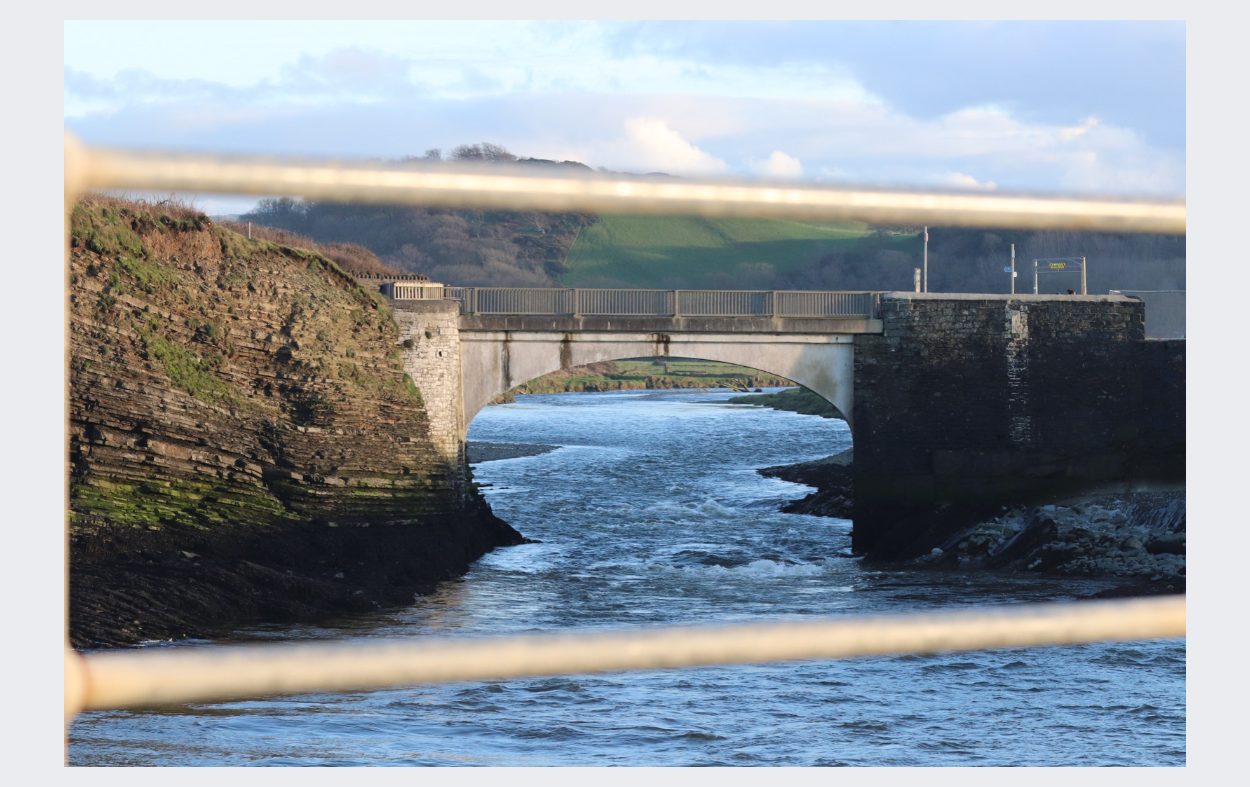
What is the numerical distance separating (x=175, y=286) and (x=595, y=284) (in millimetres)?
80232

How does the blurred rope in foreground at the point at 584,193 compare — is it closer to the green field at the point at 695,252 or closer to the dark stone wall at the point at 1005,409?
the dark stone wall at the point at 1005,409

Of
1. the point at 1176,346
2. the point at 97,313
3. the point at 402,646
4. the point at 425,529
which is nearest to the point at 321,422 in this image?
the point at 425,529

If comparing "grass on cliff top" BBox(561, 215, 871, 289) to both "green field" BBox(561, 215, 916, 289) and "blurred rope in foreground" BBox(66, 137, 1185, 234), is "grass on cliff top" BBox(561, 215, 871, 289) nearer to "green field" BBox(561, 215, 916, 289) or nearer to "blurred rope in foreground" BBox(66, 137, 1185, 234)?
"green field" BBox(561, 215, 916, 289)

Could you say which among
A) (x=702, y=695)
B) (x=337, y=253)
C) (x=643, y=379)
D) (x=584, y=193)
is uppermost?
(x=337, y=253)

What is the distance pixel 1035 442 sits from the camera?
23.0 metres

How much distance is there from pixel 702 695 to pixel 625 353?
10.0 meters

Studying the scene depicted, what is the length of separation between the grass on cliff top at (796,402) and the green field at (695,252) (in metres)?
25.2

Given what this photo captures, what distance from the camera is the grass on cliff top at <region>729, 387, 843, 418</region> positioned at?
60.8 meters

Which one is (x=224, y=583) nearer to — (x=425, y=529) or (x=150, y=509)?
(x=150, y=509)

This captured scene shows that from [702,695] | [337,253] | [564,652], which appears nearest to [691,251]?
[337,253]

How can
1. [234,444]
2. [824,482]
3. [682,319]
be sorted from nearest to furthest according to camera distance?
1. [234,444]
2. [682,319]
3. [824,482]

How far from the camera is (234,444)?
18.8 m

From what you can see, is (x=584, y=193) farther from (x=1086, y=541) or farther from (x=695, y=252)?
(x=695, y=252)

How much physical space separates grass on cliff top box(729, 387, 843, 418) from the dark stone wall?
34115 mm
